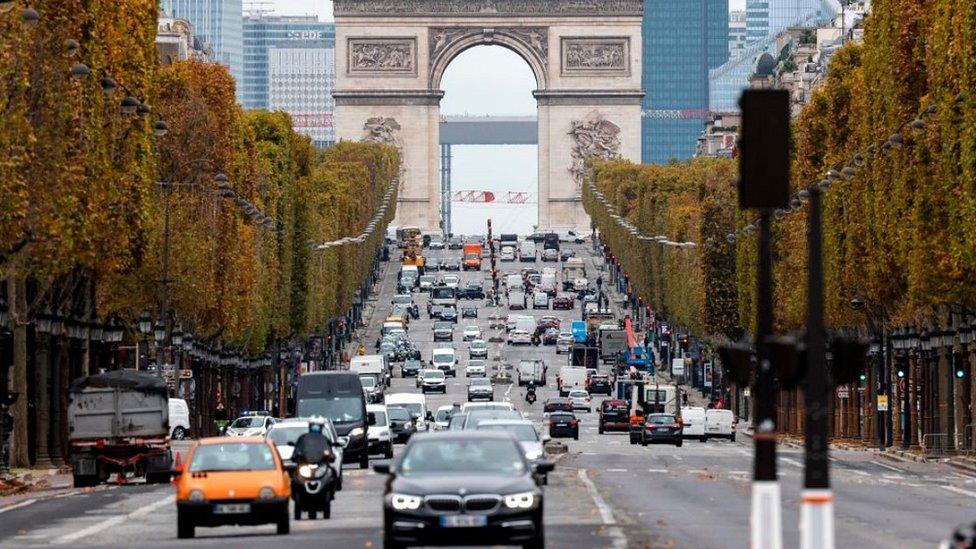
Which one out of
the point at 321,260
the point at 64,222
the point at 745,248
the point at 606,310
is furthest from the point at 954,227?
the point at 606,310

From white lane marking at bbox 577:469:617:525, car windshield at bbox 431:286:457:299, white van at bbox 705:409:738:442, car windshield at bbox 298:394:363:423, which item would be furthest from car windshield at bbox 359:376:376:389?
car windshield at bbox 431:286:457:299

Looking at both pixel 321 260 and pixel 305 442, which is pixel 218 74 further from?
pixel 305 442

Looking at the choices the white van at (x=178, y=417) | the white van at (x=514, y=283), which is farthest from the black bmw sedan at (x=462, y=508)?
the white van at (x=514, y=283)

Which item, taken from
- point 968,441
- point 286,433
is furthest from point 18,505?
point 968,441

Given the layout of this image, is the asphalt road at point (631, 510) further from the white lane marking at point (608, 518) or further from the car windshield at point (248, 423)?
the car windshield at point (248, 423)

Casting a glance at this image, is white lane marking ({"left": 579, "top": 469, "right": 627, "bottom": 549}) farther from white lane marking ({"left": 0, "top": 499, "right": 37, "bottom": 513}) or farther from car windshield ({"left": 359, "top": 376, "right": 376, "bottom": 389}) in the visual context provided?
car windshield ({"left": 359, "top": 376, "right": 376, "bottom": 389})

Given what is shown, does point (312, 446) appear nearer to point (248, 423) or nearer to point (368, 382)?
point (248, 423)
